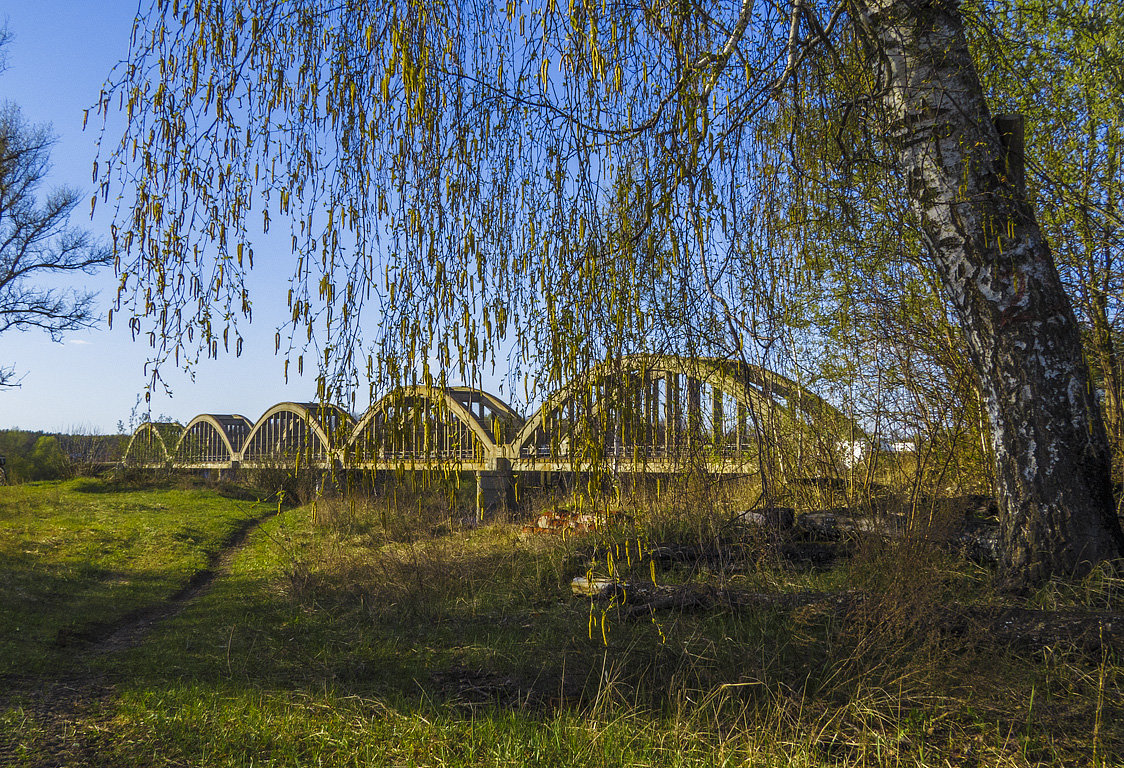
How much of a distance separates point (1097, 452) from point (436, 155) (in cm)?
482

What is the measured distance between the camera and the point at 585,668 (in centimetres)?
464

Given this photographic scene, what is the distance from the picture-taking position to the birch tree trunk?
491cm

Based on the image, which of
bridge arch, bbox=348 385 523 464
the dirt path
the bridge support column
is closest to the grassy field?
the dirt path

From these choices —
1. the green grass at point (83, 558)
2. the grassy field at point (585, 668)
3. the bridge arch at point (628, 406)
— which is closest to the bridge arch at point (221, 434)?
the green grass at point (83, 558)

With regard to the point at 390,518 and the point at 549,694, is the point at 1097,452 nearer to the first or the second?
the point at 549,694

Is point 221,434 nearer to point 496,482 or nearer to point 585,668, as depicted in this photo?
point 496,482

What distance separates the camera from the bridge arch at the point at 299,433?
2.79 m

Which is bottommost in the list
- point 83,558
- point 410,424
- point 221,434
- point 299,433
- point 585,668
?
point 585,668

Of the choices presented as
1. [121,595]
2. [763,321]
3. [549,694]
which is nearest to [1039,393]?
[763,321]

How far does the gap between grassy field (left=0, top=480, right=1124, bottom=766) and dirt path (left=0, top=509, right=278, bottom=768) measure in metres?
0.02

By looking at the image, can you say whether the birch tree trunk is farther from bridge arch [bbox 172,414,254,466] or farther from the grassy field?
bridge arch [bbox 172,414,254,466]

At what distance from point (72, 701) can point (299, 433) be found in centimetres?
2045

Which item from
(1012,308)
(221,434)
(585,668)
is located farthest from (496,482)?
(221,434)

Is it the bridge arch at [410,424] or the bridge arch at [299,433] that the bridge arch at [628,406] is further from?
the bridge arch at [299,433]
